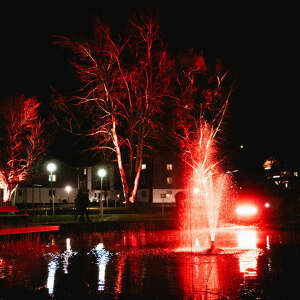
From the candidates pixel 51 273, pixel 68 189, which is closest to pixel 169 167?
pixel 68 189

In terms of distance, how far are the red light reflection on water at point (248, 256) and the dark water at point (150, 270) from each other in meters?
0.02

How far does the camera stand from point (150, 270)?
1017cm

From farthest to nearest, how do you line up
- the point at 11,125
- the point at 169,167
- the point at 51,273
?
1. the point at 169,167
2. the point at 11,125
3. the point at 51,273

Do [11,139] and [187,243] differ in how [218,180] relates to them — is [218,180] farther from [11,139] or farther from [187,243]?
[187,243]

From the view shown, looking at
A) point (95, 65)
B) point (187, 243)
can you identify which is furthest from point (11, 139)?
point (187, 243)

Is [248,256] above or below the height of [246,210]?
below

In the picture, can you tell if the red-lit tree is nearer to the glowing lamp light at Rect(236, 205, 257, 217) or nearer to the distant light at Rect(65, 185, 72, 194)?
the glowing lamp light at Rect(236, 205, 257, 217)

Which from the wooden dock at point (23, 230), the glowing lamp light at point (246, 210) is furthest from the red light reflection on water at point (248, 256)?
the glowing lamp light at point (246, 210)

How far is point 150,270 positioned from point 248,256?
3240mm

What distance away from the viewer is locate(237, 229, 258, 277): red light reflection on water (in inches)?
387

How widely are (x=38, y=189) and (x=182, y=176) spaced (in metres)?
27.1

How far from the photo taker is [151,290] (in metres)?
7.98

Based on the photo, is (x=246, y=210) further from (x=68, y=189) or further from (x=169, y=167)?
(x=68, y=189)

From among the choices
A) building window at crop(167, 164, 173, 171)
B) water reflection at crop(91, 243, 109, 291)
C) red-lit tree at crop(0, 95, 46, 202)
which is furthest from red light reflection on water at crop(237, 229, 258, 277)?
building window at crop(167, 164, 173, 171)
